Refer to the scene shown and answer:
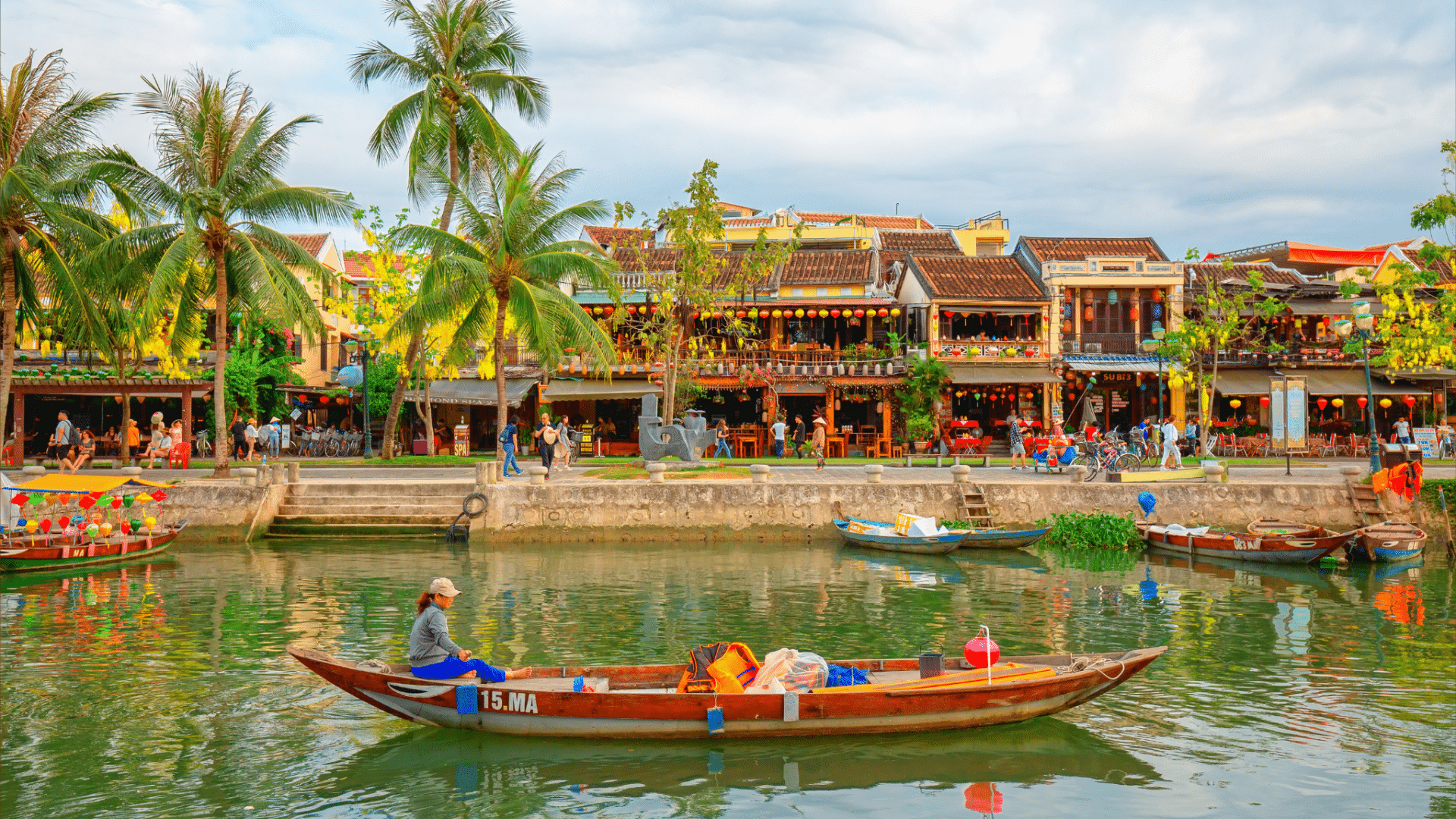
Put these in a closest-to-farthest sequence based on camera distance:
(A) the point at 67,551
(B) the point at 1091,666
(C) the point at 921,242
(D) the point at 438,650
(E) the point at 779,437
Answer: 1. (D) the point at 438,650
2. (B) the point at 1091,666
3. (A) the point at 67,551
4. (E) the point at 779,437
5. (C) the point at 921,242

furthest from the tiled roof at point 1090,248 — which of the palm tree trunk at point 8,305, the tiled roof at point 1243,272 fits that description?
the palm tree trunk at point 8,305

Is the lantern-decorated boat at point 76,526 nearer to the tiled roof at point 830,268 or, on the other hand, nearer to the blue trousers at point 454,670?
the blue trousers at point 454,670

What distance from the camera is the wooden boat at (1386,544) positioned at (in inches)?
737

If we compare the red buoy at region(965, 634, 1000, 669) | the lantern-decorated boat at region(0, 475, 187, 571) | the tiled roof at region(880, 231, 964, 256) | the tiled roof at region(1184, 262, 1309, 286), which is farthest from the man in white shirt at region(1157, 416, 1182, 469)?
the lantern-decorated boat at region(0, 475, 187, 571)

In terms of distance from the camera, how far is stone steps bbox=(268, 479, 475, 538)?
2155 cm

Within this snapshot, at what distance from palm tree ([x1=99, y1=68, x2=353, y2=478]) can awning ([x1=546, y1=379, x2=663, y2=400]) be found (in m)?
10.6

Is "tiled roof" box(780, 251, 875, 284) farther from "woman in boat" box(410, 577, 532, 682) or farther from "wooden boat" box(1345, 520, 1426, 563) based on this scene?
"woman in boat" box(410, 577, 532, 682)

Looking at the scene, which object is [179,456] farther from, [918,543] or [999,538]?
[999,538]

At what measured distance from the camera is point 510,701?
8.85 meters

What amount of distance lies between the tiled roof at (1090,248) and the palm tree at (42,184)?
3049cm

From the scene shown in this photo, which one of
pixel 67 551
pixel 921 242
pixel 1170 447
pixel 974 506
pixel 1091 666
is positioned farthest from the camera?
pixel 921 242

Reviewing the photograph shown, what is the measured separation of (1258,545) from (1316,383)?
19.6 metres

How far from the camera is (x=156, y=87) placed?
22016 millimetres

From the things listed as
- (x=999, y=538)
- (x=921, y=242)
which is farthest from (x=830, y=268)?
(x=999, y=538)
